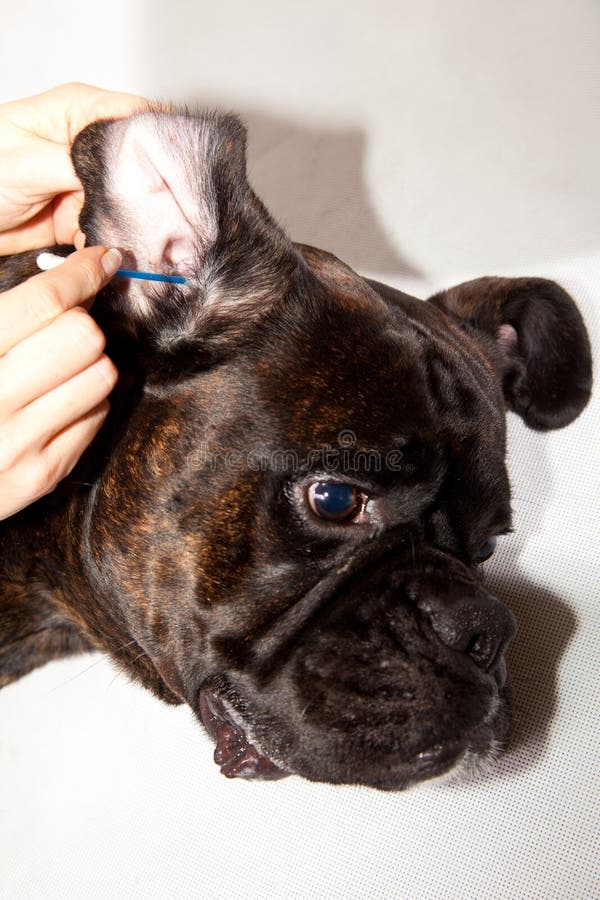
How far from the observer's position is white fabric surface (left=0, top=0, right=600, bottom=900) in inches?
87.2

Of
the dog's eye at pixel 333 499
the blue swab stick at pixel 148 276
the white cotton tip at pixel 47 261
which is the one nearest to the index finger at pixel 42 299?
the blue swab stick at pixel 148 276

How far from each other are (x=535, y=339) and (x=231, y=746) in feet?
4.84

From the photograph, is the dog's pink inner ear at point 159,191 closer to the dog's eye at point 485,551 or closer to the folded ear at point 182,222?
the folded ear at point 182,222

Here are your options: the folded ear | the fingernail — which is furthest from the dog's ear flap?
the fingernail

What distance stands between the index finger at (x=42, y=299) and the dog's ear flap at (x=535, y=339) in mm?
1201

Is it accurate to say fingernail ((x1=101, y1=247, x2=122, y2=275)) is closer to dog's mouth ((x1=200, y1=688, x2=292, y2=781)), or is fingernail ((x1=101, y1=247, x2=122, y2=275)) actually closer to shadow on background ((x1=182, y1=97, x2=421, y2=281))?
dog's mouth ((x1=200, y1=688, x2=292, y2=781))

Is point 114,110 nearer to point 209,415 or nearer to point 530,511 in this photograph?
point 209,415

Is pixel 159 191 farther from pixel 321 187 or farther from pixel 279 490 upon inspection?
pixel 321 187

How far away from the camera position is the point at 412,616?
5.49 feet

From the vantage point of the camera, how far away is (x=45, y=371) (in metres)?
1.58

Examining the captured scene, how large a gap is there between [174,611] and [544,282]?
1.48 m

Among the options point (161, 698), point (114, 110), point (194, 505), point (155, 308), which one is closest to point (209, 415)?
point (194, 505)

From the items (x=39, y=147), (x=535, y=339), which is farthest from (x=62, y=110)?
(x=535, y=339)

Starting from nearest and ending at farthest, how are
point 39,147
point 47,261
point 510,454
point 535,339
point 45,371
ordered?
point 45,371 < point 47,261 < point 39,147 < point 535,339 < point 510,454
